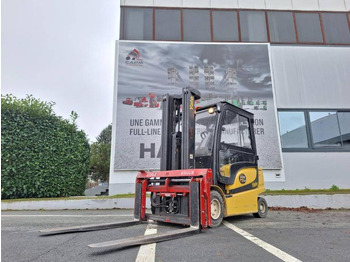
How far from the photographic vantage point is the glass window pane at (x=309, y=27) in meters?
12.8

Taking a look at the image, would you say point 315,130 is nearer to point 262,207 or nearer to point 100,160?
point 262,207

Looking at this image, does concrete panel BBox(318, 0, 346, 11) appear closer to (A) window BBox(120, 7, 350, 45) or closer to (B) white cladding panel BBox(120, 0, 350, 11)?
(B) white cladding panel BBox(120, 0, 350, 11)

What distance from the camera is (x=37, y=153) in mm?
9141

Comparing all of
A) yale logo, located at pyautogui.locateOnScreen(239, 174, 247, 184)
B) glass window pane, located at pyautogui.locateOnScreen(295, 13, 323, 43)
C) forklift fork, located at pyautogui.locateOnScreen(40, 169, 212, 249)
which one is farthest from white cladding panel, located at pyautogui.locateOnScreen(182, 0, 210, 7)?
forklift fork, located at pyautogui.locateOnScreen(40, 169, 212, 249)

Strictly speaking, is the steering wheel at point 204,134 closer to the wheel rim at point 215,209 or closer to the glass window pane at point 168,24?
the wheel rim at point 215,209

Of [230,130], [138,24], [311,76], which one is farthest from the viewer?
[138,24]

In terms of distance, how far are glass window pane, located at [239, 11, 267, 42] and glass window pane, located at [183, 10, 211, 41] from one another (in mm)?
1841

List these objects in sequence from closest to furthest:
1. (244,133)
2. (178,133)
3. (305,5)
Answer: (178,133) < (244,133) < (305,5)

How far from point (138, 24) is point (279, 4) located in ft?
25.1

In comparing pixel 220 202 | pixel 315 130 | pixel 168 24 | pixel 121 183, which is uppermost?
pixel 168 24

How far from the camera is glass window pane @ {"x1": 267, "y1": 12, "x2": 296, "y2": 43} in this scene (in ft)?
41.8

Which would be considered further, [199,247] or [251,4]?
[251,4]

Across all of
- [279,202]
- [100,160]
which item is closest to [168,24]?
[279,202]

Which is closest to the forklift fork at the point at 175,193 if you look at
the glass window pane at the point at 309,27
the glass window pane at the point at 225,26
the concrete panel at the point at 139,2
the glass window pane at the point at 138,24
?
the glass window pane at the point at 138,24
